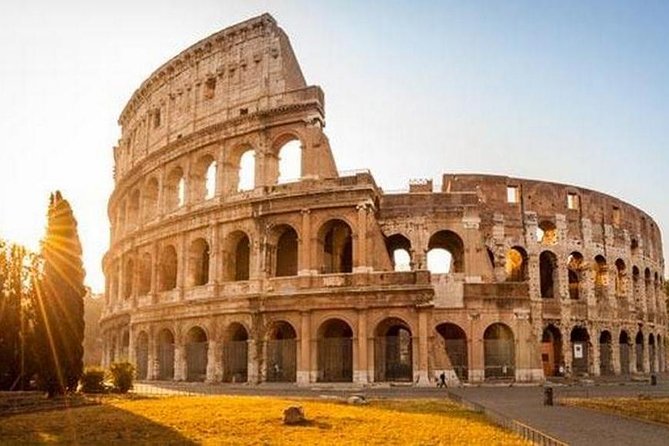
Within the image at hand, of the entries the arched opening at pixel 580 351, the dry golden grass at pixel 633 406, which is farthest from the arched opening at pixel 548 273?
the dry golden grass at pixel 633 406

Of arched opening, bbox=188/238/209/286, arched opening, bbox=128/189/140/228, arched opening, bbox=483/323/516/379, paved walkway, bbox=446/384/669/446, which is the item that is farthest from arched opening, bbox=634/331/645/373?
arched opening, bbox=128/189/140/228

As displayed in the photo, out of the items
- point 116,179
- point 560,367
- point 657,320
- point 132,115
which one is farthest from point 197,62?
point 657,320

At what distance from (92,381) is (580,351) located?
913 inches

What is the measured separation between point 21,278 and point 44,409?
5151 mm

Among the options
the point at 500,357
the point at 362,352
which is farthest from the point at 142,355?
the point at 500,357

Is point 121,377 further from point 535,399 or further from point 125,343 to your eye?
point 535,399

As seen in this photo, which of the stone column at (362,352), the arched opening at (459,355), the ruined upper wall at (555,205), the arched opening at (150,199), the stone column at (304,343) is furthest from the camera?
the arched opening at (150,199)

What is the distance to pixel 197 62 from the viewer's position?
109ft

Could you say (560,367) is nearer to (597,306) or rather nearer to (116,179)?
(597,306)

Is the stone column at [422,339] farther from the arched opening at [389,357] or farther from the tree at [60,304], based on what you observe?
the tree at [60,304]

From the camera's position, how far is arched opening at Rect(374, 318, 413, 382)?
86.6ft

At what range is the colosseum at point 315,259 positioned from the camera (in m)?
26.8

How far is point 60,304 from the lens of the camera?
20.2 metres

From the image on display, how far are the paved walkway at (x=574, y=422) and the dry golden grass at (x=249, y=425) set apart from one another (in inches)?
44.8
